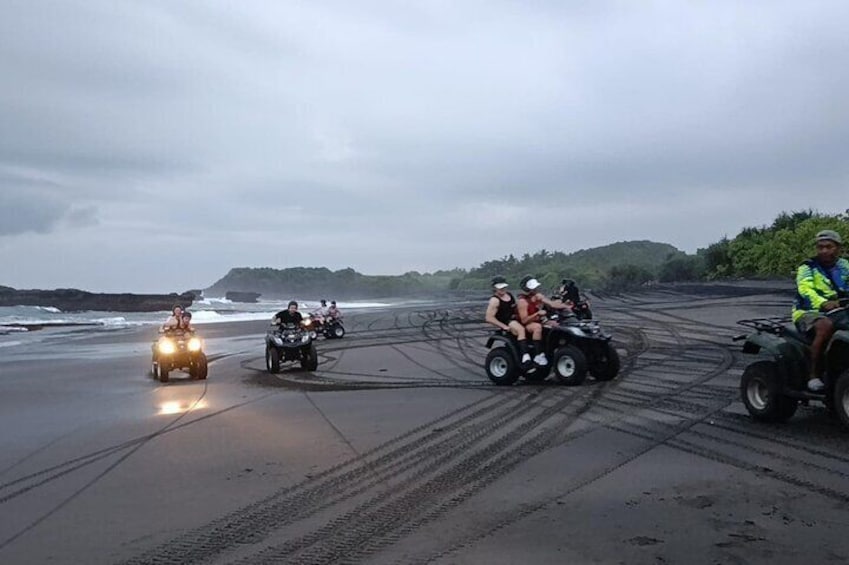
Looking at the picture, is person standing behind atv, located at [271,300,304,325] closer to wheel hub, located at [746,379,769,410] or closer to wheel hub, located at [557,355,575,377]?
wheel hub, located at [557,355,575,377]

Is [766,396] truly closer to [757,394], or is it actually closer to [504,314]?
[757,394]

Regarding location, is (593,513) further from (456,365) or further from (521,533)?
(456,365)

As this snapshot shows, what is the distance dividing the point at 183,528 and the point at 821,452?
18.3 ft

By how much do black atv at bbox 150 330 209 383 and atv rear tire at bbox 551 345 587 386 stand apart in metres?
7.69

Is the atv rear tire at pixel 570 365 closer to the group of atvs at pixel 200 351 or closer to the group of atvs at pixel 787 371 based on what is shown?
the group of atvs at pixel 787 371

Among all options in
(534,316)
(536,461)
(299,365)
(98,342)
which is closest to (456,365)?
(299,365)

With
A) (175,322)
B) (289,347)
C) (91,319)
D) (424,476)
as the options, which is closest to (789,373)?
(424,476)

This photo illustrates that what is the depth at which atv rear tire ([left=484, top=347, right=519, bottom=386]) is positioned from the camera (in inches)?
511

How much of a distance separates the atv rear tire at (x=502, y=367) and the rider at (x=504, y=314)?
8.4 inches

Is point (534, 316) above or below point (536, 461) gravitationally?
above

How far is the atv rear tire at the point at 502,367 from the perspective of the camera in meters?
13.0

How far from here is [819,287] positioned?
806cm

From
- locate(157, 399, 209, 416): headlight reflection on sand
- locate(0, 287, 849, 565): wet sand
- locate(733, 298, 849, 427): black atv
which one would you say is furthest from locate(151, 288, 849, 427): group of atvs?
locate(157, 399, 209, 416): headlight reflection on sand

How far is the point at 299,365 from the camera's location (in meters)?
18.7
